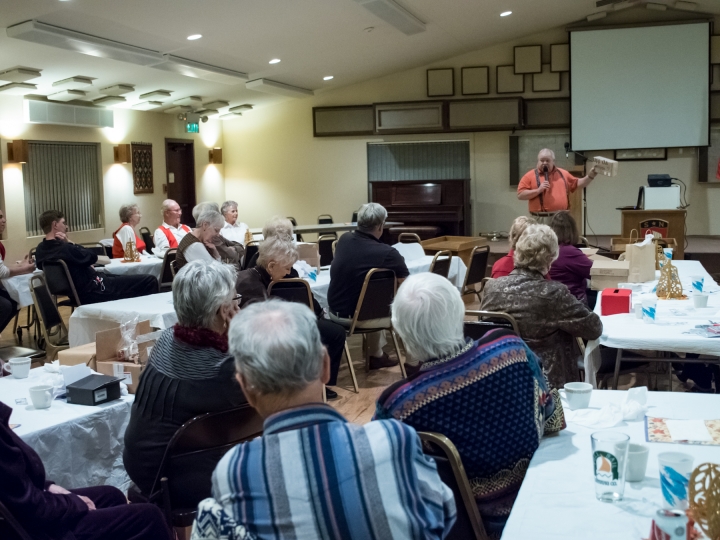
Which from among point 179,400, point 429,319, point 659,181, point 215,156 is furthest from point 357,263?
point 215,156

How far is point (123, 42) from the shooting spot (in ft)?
27.3

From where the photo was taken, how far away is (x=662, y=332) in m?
3.44

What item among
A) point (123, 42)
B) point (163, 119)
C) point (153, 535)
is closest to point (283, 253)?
point (153, 535)

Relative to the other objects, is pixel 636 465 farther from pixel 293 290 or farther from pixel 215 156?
pixel 215 156

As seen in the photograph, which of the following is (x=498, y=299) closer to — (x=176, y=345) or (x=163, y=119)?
(x=176, y=345)

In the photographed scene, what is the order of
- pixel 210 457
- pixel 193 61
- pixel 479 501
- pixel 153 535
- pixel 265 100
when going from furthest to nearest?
pixel 265 100, pixel 193 61, pixel 210 457, pixel 153 535, pixel 479 501

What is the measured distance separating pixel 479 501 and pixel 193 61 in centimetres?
861

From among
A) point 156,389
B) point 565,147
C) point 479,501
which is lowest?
point 479,501

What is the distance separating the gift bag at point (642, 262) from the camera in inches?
189

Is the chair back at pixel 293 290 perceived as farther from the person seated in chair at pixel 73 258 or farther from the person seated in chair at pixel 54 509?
the person seated in chair at pixel 54 509

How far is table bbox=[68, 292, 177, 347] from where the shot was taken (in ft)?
15.4

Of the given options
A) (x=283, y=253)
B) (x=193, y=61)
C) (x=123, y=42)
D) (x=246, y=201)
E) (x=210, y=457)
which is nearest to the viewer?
(x=210, y=457)

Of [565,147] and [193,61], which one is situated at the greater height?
[193,61]

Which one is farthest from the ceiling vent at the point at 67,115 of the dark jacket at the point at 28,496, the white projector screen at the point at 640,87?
the dark jacket at the point at 28,496
